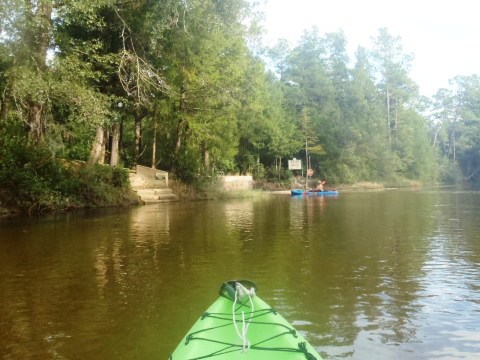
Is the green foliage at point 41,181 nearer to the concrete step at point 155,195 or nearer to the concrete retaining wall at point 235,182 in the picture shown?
the concrete step at point 155,195

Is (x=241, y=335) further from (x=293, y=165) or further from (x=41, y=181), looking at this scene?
(x=293, y=165)

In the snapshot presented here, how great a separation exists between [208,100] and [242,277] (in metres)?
24.6

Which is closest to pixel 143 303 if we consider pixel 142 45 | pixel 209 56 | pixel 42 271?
pixel 42 271

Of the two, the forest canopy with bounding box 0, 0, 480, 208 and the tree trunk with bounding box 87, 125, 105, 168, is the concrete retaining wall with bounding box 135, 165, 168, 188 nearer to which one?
the forest canopy with bounding box 0, 0, 480, 208

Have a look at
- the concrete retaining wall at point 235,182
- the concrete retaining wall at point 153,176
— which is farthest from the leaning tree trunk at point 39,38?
the concrete retaining wall at point 235,182

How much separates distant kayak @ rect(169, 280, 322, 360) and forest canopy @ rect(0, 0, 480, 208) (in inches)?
529

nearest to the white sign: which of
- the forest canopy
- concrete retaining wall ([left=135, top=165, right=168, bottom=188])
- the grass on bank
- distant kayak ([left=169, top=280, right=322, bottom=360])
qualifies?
the forest canopy

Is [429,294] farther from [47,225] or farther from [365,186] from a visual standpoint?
[365,186]

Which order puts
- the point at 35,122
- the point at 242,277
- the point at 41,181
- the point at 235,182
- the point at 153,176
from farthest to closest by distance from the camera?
the point at 235,182 < the point at 153,176 < the point at 41,181 < the point at 35,122 < the point at 242,277

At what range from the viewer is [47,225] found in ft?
52.5

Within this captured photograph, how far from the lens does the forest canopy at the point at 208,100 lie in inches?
706

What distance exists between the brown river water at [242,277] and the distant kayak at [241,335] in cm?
91

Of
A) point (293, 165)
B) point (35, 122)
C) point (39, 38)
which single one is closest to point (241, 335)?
point (39, 38)

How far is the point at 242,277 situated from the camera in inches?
312
